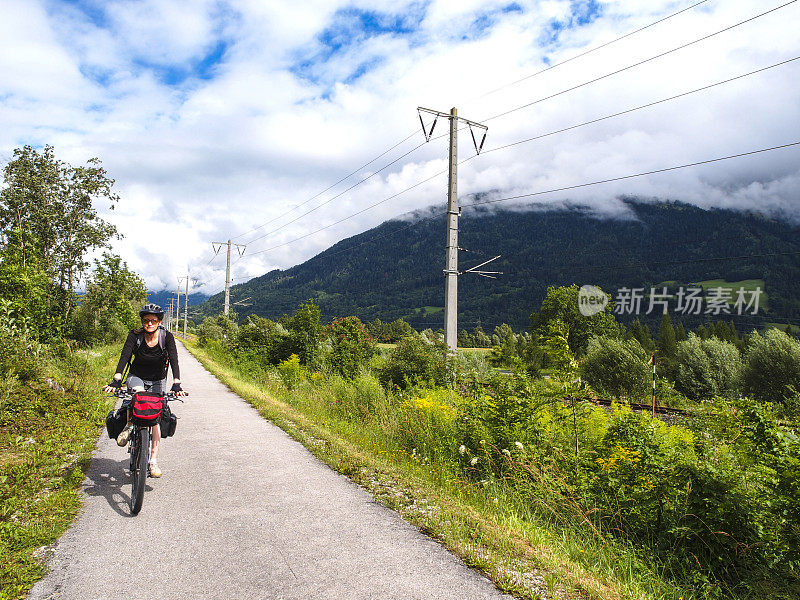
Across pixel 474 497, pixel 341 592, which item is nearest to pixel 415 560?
pixel 341 592

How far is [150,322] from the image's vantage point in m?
5.65

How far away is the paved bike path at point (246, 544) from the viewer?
133 inches

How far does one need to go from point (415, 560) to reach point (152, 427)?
11.5 feet

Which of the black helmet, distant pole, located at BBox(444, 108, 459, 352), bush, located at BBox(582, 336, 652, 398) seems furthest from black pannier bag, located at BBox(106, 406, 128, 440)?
bush, located at BBox(582, 336, 652, 398)

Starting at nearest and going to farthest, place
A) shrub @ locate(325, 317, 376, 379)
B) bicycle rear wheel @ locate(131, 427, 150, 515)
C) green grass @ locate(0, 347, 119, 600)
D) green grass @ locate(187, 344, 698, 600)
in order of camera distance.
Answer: green grass @ locate(187, 344, 698, 600) → green grass @ locate(0, 347, 119, 600) → bicycle rear wheel @ locate(131, 427, 150, 515) → shrub @ locate(325, 317, 376, 379)

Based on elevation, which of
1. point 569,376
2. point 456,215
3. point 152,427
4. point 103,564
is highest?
point 456,215

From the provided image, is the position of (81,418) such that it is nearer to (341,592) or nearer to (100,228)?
(341,592)

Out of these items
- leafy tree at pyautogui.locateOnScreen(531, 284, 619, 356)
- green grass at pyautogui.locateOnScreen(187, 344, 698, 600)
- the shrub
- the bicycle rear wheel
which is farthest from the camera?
leafy tree at pyautogui.locateOnScreen(531, 284, 619, 356)

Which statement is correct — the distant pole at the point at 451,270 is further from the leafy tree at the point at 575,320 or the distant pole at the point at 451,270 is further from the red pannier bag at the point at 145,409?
the leafy tree at the point at 575,320

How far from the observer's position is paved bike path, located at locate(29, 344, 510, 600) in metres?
3.38

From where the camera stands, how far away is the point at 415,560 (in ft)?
12.5

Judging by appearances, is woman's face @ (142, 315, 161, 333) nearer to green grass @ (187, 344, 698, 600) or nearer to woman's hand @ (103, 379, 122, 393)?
woman's hand @ (103, 379, 122, 393)

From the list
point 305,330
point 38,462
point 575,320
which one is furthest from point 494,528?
point 575,320

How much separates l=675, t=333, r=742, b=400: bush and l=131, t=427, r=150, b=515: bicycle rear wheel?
32074 millimetres
